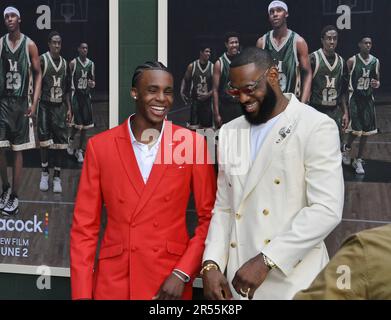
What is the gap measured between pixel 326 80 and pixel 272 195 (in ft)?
3.96

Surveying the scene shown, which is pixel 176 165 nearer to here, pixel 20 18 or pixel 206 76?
pixel 206 76

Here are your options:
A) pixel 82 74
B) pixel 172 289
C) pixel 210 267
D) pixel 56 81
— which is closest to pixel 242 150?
pixel 210 267

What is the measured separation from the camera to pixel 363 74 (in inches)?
142

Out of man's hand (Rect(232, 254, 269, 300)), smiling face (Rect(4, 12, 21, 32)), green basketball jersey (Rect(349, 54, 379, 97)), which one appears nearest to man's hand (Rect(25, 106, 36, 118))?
smiling face (Rect(4, 12, 21, 32))

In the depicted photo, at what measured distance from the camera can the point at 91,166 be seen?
3145 mm

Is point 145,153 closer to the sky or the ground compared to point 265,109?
closer to the ground

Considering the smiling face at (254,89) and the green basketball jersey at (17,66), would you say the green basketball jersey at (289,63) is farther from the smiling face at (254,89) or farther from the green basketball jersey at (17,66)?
the green basketball jersey at (17,66)

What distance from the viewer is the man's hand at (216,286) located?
273 centimetres

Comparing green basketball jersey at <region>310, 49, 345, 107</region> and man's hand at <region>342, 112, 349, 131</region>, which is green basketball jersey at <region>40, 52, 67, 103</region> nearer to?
green basketball jersey at <region>310, 49, 345, 107</region>

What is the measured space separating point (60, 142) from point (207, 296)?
181cm

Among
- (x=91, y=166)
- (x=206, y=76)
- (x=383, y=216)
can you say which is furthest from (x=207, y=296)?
(x=206, y=76)

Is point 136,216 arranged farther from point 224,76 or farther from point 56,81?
point 56,81

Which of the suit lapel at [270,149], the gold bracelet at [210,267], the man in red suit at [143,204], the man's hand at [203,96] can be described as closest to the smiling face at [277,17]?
the man's hand at [203,96]

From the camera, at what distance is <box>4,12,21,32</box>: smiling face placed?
13.8 feet
